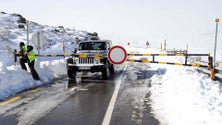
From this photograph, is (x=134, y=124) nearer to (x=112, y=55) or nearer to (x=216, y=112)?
(x=216, y=112)

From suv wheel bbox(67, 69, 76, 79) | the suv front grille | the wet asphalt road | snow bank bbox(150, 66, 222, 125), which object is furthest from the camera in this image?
suv wheel bbox(67, 69, 76, 79)

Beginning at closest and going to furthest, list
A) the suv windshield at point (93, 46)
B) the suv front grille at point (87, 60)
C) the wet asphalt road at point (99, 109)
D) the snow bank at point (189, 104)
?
the snow bank at point (189, 104), the wet asphalt road at point (99, 109), the suv front grille at point (87, 60), the suv windshield at point (93, 46)

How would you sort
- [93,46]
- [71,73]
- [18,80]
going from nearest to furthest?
1. [18,80]
2. [71,73]
3. [93,46]

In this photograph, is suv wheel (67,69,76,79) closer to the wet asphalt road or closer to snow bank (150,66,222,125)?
the wet asphalt road

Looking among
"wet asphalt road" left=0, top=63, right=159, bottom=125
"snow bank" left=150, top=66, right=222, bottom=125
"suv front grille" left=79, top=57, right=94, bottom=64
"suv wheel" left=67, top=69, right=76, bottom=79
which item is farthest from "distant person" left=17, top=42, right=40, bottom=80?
"snow bank" left=150, top=66, right=222, bottom=125

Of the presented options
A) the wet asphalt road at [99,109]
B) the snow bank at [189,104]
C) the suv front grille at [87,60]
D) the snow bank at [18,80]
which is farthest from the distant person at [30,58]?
the snow bank at [189,104]

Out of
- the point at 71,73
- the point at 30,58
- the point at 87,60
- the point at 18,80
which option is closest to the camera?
the point at 18,80

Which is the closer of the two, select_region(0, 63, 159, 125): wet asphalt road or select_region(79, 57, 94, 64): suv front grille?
select_region(0, 63, 159, 125): wet asphalt road

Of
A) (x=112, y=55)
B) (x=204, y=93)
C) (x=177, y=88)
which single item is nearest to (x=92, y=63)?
(x=112, y=55)

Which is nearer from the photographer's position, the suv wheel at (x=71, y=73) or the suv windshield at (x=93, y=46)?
the suv wheel at (x=71, y=73)

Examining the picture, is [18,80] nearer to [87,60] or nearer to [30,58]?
[30,58]

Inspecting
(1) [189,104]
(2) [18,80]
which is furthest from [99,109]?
(2) [18,80]

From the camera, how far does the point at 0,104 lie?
26.3 ft

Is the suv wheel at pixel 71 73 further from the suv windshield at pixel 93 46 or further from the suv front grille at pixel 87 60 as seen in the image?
the suv windshield at pixel 93 46
